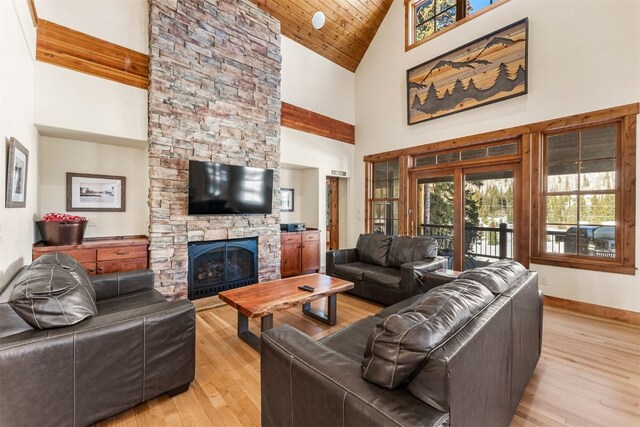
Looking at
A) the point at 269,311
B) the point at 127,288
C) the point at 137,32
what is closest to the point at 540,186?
the point at 269,311

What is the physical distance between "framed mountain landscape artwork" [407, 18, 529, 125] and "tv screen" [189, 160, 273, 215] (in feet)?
9.95

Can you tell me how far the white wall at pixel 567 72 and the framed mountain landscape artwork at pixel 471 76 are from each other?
118 millimetres

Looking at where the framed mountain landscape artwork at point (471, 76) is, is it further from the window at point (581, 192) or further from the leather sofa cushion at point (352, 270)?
the leather sofa cushion at point (352, 270)

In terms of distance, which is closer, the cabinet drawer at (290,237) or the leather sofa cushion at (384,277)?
the leather sofa cushion at (384,277)

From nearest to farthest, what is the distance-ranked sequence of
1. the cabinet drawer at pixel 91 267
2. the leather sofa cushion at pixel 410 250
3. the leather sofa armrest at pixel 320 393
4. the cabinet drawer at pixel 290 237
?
the leather sofa armrest at pixel 320 393 < the cabinet drawer at pixel 91 267 < the leather sofa cushion at pixel 410 250 < the cabinet drawer at pixel 290 237

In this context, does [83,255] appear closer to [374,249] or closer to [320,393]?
[320,393]

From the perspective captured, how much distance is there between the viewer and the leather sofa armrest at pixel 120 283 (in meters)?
2.51

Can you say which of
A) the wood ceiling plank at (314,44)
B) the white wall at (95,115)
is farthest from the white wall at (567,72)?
the white wall at (95,115)

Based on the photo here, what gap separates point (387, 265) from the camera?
3990 millimetres

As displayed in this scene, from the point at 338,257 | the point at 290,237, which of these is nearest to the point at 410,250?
the point at 338,257

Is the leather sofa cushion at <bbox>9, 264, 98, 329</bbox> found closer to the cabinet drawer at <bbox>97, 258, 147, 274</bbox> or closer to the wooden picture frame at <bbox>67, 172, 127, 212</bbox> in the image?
the cabinet drawer at <bbox>97, 258, 147, 274</bbox>

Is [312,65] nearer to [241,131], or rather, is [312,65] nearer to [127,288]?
[241,131]

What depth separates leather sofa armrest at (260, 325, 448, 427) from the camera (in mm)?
907

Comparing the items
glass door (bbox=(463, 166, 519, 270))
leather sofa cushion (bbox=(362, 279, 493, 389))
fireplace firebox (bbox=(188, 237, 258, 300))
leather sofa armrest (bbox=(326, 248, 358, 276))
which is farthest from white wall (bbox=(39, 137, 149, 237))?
glass door (bbox=(463, 166, 519, 270))
